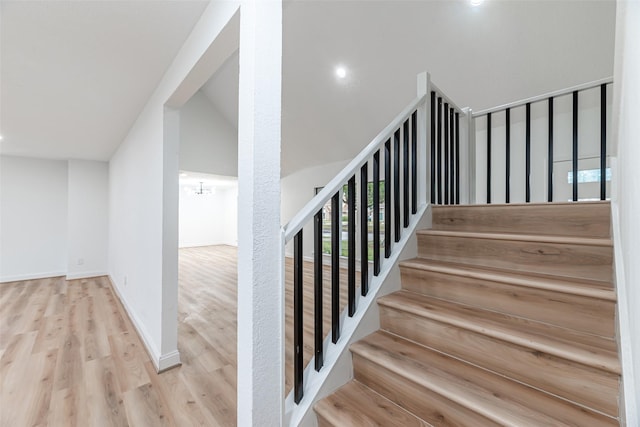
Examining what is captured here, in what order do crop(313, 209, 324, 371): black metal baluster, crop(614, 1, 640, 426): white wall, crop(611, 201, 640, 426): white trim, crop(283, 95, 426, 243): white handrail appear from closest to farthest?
crop(614, 1, 640, 426): white wall, crop(611, 201, 640, 426): white trim, crop(283, 95, 426, 243): white handrail, crop(313, 209, 324, 371): black metal baluster

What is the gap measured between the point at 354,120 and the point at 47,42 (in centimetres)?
372

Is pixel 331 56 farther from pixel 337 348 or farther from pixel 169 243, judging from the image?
pixel 337 348

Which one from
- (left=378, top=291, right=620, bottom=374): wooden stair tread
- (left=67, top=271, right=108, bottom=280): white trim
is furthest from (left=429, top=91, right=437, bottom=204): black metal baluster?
(left=67, top=271, right=108, bottom=280): white trim

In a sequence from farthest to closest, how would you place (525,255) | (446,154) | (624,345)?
1. (446,154)
2. (525,255)
3. (624,345)

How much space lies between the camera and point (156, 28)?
1.64 meters

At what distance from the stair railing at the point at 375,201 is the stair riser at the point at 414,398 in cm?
22

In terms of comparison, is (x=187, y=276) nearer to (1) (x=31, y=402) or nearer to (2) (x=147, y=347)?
(2) (x=147, y=347)

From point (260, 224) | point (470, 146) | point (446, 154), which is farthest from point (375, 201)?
point (470, 146)

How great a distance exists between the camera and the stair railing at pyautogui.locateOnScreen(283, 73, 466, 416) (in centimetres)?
125

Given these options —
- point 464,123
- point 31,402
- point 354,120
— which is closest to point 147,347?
point 31,402

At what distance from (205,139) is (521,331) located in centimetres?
571

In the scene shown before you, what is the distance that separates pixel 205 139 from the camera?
5.46 metres

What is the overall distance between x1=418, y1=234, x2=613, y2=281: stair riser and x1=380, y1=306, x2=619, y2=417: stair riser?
519 mm

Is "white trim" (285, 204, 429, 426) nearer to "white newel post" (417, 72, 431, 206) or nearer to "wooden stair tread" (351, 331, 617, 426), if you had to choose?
"wooden stair tread" (351, 331, 617, 426)
